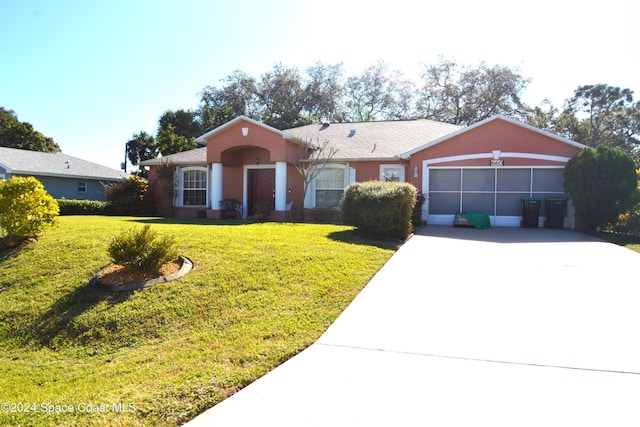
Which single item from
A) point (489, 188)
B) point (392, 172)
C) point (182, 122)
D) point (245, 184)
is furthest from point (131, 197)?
point (182, 122)

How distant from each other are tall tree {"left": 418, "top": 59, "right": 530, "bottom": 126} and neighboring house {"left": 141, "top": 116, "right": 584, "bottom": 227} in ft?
65.0

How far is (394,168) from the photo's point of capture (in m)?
16.5

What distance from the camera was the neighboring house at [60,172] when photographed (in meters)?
23.6

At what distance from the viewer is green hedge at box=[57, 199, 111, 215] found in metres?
20.1

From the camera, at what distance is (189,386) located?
12.1 feet

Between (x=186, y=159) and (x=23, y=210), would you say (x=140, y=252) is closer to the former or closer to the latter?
(x=23, y=210)

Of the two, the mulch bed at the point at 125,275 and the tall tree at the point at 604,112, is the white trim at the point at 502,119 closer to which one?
the mulch bed at the point at 125,275

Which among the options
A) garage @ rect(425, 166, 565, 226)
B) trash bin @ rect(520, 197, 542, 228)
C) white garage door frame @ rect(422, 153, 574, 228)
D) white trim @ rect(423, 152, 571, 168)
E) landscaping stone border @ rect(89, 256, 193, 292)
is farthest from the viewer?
garage @ rect(425, 166, 565, 226)

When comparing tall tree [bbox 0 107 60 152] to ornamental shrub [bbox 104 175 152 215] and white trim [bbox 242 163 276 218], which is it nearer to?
ornamental shrub [bbox 104 175 152 215]

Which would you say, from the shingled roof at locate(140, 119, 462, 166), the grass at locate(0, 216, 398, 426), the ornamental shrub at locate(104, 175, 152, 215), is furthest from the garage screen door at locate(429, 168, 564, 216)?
the ornamental shrub at locate(104, 175, 152, 215)

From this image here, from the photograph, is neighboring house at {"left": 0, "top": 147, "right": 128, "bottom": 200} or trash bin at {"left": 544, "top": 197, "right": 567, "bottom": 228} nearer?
trash bin at {"left": 544, "top": 197, "right": 567, "bottom": 228}

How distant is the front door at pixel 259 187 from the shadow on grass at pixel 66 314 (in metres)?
12.0

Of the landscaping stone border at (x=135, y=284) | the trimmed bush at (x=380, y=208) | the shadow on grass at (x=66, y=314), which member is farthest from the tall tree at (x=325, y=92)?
the shadow on grass at (x=66, y=314)

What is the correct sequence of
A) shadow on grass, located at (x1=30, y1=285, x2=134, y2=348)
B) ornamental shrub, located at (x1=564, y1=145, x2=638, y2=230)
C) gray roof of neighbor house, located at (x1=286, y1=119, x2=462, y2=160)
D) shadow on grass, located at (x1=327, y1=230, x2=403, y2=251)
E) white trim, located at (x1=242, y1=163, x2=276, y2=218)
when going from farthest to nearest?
white trim, located at (x1=242, y1=163, x2=276, y2=218)
gray roof of neighbor house, located at (x1=286, y1=119, x2=462, y2=160)
ornamental shrub, located at (x1=564, y1=145, x2=638, y2=230)
shadow on grass, located at (x1=327, y1=230, x2=403, y2=251)
shadow on grass, located at (x1=30, y1=285, x2=134, y2=348)
